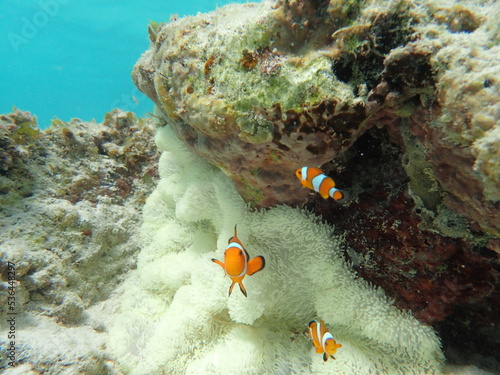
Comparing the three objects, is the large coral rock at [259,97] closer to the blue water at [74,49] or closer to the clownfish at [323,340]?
the clownfish at [323,340]

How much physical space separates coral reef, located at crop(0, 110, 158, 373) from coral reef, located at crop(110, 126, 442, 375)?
521 mm

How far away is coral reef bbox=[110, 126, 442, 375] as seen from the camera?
1993mm

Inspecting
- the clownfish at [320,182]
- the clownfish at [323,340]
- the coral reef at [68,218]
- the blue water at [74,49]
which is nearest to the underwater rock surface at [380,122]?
the clownfish at [320,182]

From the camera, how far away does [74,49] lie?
49.5 m

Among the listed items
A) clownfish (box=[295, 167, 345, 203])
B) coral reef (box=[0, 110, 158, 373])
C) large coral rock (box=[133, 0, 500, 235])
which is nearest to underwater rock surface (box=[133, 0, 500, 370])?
large coral rock (box=[133, 0, 500, 235])

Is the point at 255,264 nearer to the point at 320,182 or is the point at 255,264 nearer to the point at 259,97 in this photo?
the point at 320,182

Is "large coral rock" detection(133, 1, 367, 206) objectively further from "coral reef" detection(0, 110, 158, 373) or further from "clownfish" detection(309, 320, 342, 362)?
"coral reef" detection(0, 110, 158, 373)

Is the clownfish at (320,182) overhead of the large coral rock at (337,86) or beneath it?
beneath

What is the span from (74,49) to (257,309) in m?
61.1

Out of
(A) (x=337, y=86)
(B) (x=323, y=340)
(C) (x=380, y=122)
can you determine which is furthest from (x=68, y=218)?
(C) (x=380, y=122)

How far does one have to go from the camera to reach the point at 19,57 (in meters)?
57.6

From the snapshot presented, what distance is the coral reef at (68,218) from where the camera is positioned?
2.68m

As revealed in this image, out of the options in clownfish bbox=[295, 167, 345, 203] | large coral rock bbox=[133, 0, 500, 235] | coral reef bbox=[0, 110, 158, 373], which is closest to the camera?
large coral rock bbox=[133, 0, 500, 235]

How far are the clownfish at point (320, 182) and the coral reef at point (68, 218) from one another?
245 centimetres
